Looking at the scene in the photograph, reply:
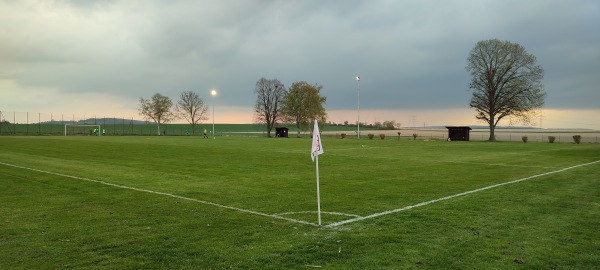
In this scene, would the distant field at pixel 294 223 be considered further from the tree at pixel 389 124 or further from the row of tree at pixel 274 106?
the tree at pixel 389 124

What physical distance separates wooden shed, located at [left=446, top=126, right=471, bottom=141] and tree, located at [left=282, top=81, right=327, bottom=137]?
3472 centimetres

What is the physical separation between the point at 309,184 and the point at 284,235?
6.80m

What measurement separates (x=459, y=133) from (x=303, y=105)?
39.2 m

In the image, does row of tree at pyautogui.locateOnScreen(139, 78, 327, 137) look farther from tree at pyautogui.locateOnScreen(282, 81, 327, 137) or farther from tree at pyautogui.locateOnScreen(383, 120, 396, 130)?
tree at pyautogui.locateOnScreen(383, 120, 396, 130)

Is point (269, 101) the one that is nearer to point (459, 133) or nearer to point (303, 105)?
point (303, 105)

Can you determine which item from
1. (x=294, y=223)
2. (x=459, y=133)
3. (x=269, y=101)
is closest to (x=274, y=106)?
(x=269, y=101)

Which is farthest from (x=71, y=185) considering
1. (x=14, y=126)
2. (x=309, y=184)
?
(x=14, y=126)

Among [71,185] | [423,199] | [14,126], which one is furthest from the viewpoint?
[14,126]

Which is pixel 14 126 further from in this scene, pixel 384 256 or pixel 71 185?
pixel 384 256

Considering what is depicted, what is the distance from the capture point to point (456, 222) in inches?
320

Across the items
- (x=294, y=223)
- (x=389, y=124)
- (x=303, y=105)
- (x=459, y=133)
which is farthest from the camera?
(x=389, y=124)

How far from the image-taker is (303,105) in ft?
308

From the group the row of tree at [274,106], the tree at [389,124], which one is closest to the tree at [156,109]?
Answer: the row of tree at [274,106]

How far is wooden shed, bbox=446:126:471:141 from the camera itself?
6324cm
